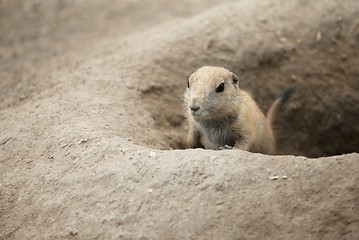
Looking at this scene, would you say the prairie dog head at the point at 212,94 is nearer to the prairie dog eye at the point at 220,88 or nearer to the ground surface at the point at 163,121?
the prairie dog eye at the point at 220,88


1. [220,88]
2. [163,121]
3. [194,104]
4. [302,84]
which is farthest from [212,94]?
[302,84]

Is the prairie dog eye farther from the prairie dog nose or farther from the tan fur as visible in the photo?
the prairie dog nose

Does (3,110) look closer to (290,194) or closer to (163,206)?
(163,206)

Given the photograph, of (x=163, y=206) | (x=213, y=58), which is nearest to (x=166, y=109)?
(x=213, y=58)

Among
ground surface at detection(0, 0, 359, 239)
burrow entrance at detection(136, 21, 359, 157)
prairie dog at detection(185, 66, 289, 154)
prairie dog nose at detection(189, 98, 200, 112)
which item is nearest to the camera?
ground surface at detection(0, 0, 359, 239)

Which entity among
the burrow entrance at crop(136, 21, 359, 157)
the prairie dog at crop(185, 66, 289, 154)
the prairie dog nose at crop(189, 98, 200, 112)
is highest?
the prairie dog nose at crop(189, 98, 200, 112)

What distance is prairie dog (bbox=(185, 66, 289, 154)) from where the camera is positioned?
16.3 ft

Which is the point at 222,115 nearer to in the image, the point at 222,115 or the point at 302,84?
the point at 222,115

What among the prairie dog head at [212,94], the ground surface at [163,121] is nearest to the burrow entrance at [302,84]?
the ground surface at [163,121]

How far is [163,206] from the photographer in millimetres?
3842

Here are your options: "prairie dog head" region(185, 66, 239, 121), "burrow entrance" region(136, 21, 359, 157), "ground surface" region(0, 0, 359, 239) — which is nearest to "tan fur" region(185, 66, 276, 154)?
"prairie dog head" region(185, 66, 239, 121)

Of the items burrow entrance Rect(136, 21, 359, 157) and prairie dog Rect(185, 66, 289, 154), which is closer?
prairie dog Rect(185, 66, 289, 154)

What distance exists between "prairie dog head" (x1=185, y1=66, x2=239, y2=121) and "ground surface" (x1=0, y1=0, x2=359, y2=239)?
1.77 feet

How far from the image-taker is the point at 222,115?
5.21m
